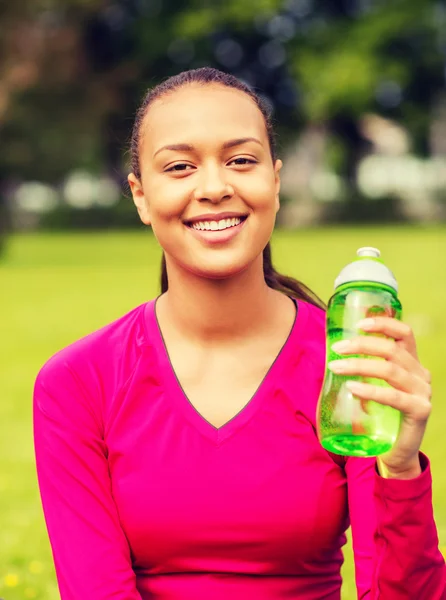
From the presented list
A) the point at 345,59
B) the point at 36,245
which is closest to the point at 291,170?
the point at 345,59

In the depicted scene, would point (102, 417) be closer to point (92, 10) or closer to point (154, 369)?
point (154, 369)

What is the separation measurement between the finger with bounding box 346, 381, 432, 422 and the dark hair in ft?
3.47

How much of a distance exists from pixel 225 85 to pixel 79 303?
1437cm

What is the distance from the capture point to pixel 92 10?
1686 inches

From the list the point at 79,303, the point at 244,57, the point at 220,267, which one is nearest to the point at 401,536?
the point at 220,267

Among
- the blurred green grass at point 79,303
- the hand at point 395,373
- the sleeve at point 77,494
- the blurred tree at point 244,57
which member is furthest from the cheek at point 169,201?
the blurred tree at point 244,57

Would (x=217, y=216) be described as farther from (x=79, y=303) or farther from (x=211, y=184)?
(x=79, y=303)

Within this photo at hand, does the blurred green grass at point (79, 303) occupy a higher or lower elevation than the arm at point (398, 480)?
higher

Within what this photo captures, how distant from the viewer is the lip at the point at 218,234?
9.24 ft

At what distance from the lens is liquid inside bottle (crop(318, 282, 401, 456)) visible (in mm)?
2393

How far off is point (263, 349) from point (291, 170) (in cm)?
6781

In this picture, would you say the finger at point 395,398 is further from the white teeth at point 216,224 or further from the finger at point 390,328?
the white teeth at point 216,224

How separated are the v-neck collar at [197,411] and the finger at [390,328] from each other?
0.62m

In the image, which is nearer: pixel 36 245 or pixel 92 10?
pixel 36 245
